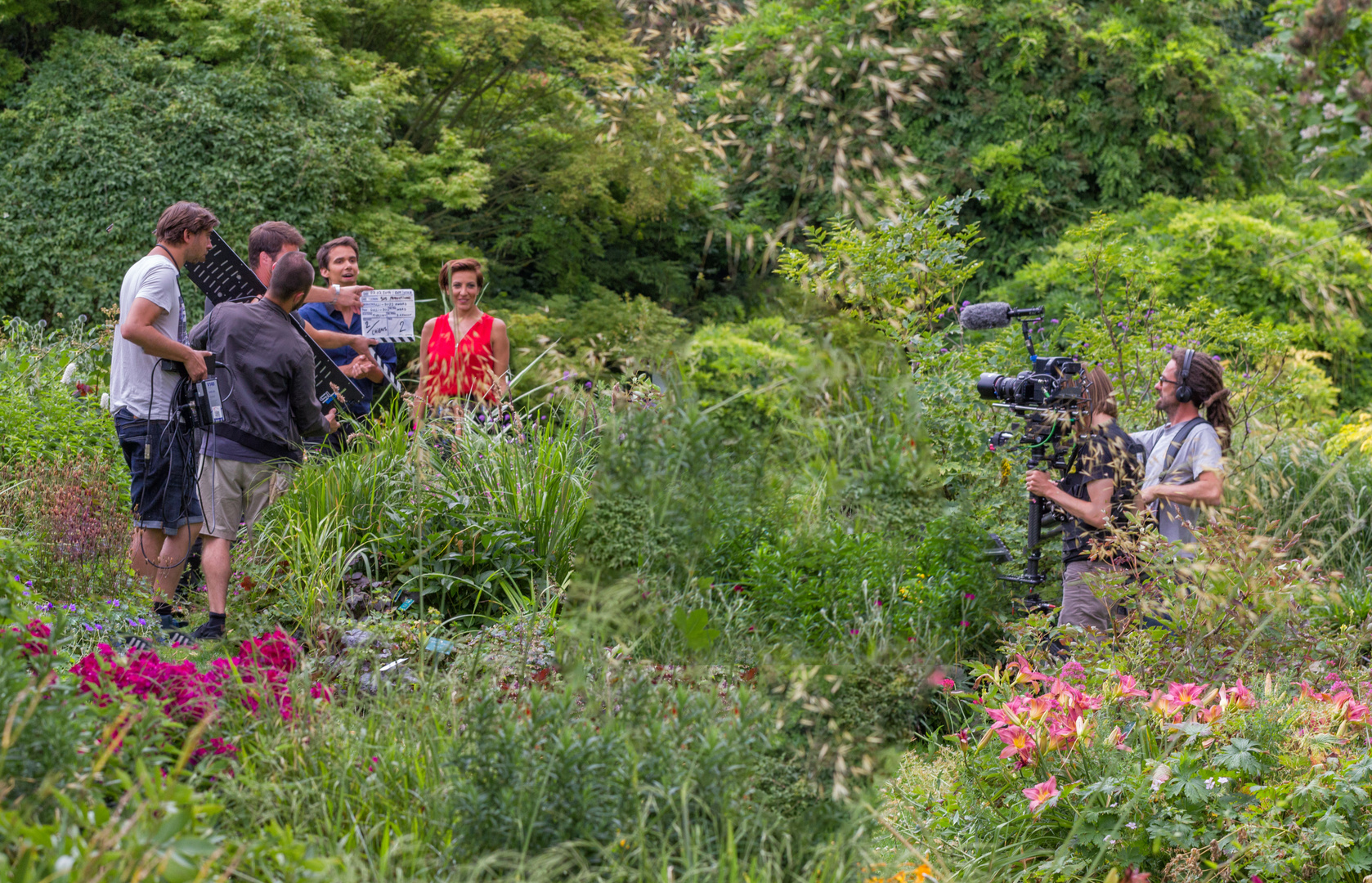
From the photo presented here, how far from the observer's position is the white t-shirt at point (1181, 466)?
3.93 m

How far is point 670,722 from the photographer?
2.24m

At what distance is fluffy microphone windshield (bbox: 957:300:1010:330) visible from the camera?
4.28m

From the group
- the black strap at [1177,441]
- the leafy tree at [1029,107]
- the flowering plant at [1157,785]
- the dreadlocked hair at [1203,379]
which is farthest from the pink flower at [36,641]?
the leafy tree at [1029,107]

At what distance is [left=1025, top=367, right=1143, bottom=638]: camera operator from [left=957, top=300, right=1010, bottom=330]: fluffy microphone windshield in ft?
1.38

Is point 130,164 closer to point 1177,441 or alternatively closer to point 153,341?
point 153,341

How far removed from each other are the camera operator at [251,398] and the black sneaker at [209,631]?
0.16m

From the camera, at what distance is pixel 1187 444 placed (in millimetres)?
3988

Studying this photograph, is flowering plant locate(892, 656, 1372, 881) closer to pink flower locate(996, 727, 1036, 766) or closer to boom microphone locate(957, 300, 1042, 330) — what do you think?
pink flower locate(996, 727, 1036, 766)

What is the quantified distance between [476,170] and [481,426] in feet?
20.4

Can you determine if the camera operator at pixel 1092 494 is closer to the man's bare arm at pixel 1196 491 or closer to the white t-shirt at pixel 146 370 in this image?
the man's bare arm at pixel 1196 491

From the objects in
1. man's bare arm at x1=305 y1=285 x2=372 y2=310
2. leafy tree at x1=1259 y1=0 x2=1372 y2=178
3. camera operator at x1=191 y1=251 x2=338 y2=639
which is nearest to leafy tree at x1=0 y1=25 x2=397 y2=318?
man's bare arm at x1=305 y1=285 x2=372 y2=310

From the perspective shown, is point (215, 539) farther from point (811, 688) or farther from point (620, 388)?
point (811, 688)

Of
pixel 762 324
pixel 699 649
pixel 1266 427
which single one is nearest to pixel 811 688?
pixel 699 649

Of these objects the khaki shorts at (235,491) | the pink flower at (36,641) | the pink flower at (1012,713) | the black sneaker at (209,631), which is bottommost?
the black sneaker at (209,631)
